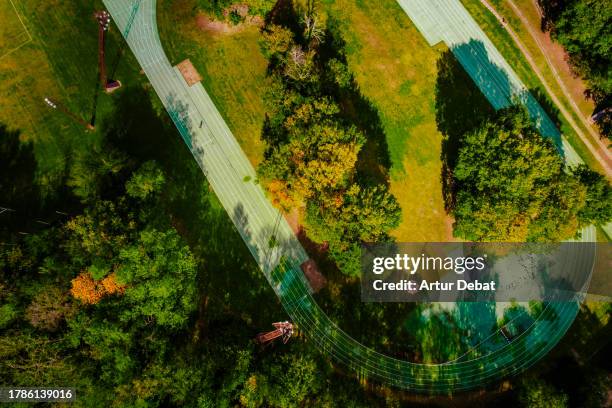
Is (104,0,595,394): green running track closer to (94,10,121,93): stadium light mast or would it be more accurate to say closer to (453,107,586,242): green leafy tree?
(94,10,121,93): stadium light mast

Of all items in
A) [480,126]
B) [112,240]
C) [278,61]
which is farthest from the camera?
[278,61]

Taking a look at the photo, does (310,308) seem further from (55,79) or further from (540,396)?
(55,79)

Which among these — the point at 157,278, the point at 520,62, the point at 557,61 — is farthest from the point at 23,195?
the point at 557,61

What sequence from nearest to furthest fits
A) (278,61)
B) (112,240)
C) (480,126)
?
1. (112,240)
2. (480,126)
3. (278,61)

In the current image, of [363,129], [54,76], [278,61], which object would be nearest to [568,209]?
[363,129]

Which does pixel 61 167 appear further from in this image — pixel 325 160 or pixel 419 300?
pixel 419 300

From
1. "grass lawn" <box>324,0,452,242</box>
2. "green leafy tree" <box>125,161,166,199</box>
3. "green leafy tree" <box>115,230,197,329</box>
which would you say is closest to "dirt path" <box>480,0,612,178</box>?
"grass lawn" <box>324,0,452,242</box>
